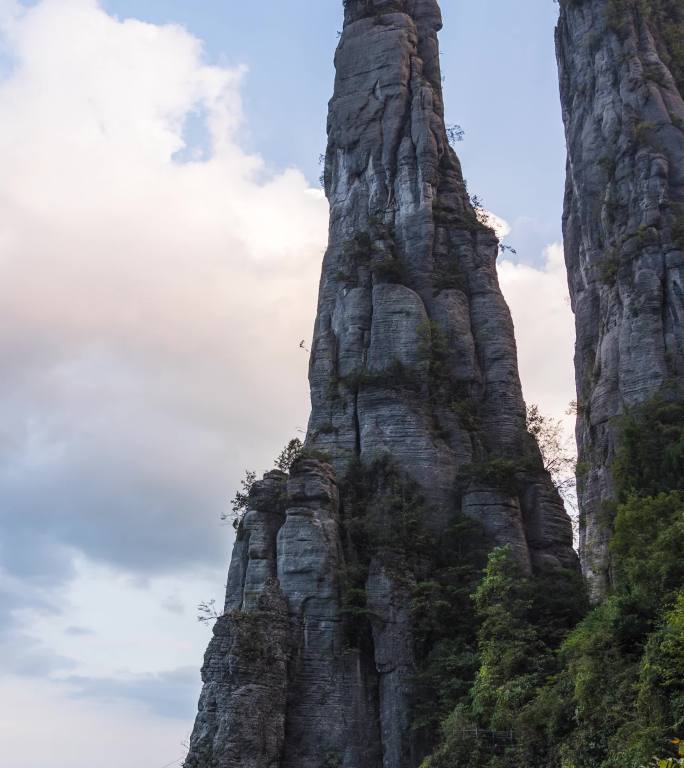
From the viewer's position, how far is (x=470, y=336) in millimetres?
54312

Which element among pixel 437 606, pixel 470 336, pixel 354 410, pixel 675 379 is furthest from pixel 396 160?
pixel 437 606

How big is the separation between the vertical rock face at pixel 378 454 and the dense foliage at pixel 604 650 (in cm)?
391

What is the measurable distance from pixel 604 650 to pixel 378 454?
19170 millimetres

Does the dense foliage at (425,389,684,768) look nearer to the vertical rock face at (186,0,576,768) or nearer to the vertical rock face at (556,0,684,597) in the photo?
the vertical rock face at (556,0,684,597)

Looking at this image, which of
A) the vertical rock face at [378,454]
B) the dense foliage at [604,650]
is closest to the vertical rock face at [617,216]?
the dense foliage at [604,650]

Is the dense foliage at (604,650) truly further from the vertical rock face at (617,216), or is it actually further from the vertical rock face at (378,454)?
the vertical rock face at (378,454)

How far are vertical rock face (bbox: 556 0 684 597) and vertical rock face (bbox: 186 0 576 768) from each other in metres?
4.25

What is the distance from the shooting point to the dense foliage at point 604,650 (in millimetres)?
26287

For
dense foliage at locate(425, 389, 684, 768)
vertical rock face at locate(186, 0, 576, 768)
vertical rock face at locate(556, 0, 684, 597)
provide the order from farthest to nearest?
1. vertical rock face at locate(556, 0, 684, 597)
2. vertical rock face at locate(186, 0, 576, 768)
3. dense foliage at locate(425, 389, 684, 768)

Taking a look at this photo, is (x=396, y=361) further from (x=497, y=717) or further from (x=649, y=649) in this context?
(x=649, y=649)

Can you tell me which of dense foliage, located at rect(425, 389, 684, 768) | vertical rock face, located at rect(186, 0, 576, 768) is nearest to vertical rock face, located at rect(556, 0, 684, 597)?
dense foliage, located at rect(425, 389, 684, 768)

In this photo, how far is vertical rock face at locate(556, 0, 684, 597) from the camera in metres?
43.7

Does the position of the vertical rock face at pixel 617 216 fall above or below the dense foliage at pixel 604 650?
above

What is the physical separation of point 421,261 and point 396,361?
25.3ft
